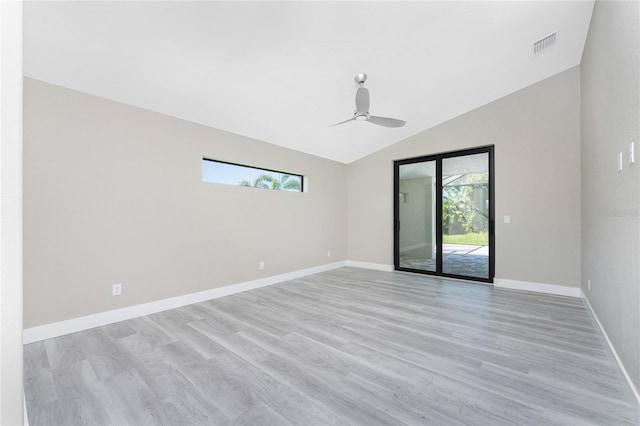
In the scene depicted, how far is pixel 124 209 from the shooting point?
309 centimetres

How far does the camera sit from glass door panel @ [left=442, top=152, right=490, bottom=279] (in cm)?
469

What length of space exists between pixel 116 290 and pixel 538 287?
5609 mm

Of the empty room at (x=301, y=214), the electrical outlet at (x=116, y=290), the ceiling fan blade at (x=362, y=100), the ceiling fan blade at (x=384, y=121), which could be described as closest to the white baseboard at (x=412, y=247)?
the empty room at (x=301, y=214)

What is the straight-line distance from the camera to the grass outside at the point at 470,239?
15.3 feet

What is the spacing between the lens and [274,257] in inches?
188

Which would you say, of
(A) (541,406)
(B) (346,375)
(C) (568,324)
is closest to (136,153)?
(B) (346,375)

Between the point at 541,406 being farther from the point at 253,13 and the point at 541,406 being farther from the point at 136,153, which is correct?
the point at 136,153

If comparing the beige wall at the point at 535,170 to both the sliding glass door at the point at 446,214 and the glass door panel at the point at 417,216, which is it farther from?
the glass door panel at the point at 417,216

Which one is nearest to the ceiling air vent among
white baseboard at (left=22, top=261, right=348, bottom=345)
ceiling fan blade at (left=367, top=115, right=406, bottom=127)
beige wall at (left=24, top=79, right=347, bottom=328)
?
ceiling fan blade at (left=367, top=115, right=406, bottom=127)

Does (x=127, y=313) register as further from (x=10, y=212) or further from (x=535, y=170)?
(x=535, y=170)

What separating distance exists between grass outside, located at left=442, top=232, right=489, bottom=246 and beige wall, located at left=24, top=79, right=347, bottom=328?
3202 millimetres

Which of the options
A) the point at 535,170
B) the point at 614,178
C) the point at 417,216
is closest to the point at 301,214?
the point at 417,216

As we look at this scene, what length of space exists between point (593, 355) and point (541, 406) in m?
1.05

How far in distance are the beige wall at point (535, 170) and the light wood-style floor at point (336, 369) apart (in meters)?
1.03
